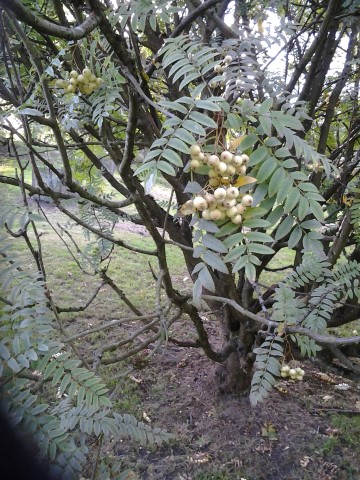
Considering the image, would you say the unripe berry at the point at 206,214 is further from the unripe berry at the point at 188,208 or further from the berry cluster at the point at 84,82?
the berry cluster at the point at 84,82

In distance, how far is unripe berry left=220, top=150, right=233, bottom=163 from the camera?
0.80 metres

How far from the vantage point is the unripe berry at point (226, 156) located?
795 mm

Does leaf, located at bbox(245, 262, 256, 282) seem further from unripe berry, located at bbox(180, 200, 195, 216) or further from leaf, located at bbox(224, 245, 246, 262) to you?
unripe berry, located at bbox(180, 200, 195, 216)

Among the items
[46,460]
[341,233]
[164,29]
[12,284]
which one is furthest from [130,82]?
[164,29]

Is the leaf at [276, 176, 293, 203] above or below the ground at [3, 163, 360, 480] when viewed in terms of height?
above

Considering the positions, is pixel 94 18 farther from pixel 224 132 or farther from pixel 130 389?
pixel 130 389

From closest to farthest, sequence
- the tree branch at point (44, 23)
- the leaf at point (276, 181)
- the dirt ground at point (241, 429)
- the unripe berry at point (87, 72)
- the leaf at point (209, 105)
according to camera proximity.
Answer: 1. the tree branch at point (44, 23)
2. the leaf at point (209, 105)
3. the leaf at point (276, 181)
4. the unripe berry at point (87, 72)
5. the dirt ground at point (241, 429)

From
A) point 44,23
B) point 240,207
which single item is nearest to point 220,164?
point 240,207

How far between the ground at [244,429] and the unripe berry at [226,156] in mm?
1800

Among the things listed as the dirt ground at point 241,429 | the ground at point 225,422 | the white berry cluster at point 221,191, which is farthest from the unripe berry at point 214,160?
the dirt ground at point 241,429

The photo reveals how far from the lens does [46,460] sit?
31.1 inches

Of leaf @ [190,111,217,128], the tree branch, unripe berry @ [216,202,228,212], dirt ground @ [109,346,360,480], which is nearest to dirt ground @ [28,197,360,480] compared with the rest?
dirt ground @ [109,346,360,480]

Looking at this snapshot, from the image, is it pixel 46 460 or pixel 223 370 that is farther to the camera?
pixel 223 370

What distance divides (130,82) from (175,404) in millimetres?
2119
